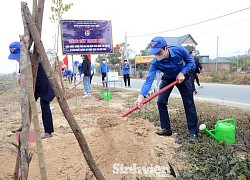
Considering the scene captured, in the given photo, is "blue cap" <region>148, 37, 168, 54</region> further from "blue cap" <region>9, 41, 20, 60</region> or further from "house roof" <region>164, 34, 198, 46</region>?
"house roof" <region>164, 34, 198, 46</region>

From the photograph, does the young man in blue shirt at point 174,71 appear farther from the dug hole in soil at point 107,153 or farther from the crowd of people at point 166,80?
the dug hole in soil at point 107,153

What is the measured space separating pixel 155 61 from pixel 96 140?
1470 millimetres

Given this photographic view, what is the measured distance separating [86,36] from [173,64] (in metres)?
3.62

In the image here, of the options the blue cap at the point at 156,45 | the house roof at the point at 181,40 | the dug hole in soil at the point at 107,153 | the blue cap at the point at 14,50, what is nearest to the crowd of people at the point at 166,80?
the blue cap at the point at 156,45

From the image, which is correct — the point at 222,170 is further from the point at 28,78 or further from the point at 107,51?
the point at 107,51

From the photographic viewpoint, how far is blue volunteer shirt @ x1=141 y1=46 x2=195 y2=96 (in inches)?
141

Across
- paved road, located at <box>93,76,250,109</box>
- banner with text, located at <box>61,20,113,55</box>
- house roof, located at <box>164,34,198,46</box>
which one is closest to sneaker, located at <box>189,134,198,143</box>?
paved road, located at <box>93,76,250,109</box>

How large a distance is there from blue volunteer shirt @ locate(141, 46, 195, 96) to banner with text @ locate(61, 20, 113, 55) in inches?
126

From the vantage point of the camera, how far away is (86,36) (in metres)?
6.60

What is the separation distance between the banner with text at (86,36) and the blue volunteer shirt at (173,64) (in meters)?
3.20

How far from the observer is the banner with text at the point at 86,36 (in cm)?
648

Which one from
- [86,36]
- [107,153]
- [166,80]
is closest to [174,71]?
[166,80]

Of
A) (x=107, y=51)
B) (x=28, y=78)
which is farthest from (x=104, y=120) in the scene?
(x=107, y=51)

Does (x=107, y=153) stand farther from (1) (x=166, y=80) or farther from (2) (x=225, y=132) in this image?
(2) (x=225, y=132)
